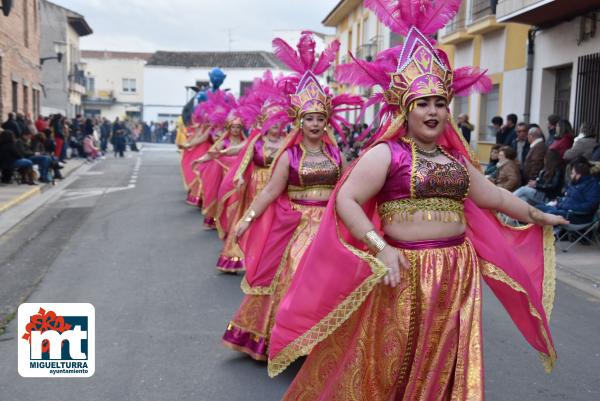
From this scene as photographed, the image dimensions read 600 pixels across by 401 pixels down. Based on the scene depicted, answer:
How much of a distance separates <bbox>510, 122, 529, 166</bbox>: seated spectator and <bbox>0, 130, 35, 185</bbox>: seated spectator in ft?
36.0

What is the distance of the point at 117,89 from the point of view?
229ft

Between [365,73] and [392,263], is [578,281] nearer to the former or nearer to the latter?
[365,73]

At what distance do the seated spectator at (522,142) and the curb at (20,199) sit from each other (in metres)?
9.34

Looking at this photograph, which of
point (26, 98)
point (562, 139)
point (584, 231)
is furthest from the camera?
point (26, 98)

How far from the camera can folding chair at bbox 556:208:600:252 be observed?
30.8ft

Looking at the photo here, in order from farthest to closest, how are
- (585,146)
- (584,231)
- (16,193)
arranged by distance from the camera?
(16,193)
(585,146)
(584,231)

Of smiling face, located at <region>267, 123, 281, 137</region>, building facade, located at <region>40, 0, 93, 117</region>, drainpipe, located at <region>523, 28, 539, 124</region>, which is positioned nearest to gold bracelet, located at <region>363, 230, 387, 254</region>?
smiling face, located at <region>267, 123, 281, 137</region>

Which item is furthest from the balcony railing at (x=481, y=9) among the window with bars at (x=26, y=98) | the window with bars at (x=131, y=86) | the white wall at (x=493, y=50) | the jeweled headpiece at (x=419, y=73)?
the window with bars at (x=131, y=86)

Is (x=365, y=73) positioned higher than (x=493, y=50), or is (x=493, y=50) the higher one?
(x=493, y=50)

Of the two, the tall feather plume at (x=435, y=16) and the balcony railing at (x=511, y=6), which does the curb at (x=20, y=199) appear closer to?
the balcony railing at (x=511, y=6)

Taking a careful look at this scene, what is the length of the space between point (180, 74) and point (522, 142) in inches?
2230

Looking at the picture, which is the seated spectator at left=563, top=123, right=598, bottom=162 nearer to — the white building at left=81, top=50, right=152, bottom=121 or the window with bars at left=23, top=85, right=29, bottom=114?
the window with bars at left=23, top=85, right=29, bottom=114

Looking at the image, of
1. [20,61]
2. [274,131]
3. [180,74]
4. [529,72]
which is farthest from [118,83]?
[274,131]

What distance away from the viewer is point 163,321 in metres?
5.95
